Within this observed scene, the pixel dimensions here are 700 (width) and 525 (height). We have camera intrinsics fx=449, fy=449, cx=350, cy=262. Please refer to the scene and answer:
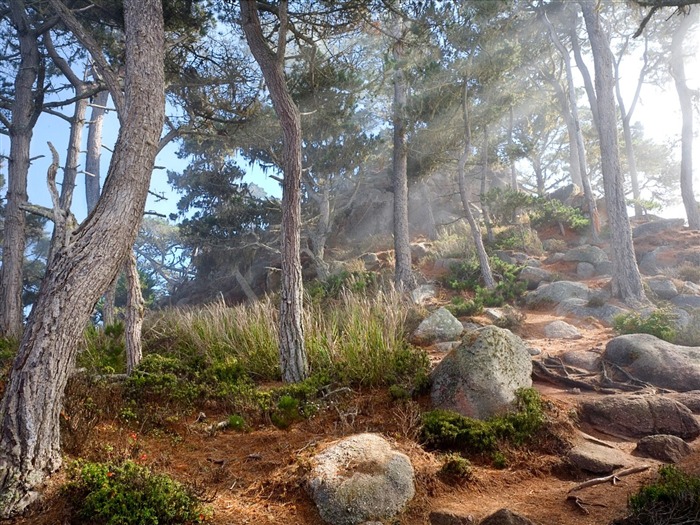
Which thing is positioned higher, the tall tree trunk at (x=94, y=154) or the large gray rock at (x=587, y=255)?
the tall tree trunk at (x=94, y=154)

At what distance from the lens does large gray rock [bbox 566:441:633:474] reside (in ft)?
12.5

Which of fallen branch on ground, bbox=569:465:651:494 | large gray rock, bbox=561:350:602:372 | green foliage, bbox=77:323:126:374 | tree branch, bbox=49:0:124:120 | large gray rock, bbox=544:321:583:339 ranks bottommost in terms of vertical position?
fallen branch on ground, bbox=569:465:651:494

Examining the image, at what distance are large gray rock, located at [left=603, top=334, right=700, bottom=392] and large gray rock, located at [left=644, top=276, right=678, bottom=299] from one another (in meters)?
5.96

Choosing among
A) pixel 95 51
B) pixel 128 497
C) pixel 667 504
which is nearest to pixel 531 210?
pixel 95 51

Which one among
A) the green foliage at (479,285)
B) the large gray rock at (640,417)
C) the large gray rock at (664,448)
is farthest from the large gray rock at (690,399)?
the green foliage at (479,285)

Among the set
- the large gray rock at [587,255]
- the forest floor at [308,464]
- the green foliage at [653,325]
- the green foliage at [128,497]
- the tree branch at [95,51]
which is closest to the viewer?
the green foliage at [128,497]

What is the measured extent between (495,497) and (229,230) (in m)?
13.9

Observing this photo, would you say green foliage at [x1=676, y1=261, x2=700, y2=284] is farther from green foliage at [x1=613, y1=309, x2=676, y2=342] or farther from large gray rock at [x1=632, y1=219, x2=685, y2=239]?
green foliage at [x1=613, y1=309, x2=676, y2=342]

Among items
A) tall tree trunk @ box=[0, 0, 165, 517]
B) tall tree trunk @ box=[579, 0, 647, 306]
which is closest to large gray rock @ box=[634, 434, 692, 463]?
tall tree trunk @ box=[0, 0, 165, 517]

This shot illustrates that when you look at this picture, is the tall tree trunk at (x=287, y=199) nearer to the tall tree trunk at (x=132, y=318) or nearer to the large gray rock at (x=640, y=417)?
the tall tree trunk at (x=132, y=318)

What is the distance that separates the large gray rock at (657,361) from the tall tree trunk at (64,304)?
20.7 ft

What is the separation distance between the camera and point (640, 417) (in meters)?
4.70

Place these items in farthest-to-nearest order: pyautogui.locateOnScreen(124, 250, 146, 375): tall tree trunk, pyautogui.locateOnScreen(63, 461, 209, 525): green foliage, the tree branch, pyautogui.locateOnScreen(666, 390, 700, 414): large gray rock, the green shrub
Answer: the tree branch, pyautogui.locateOnScreen(124, 250, 146, 375): tall tree trunk, pyautogui.locateOnScreen(666, 390, 700, 414): large gray rock, the green shrub, pyautogui.locateOnScreen(63, 461, 209, 525): green foliage

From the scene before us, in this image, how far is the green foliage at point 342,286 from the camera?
11188mm
